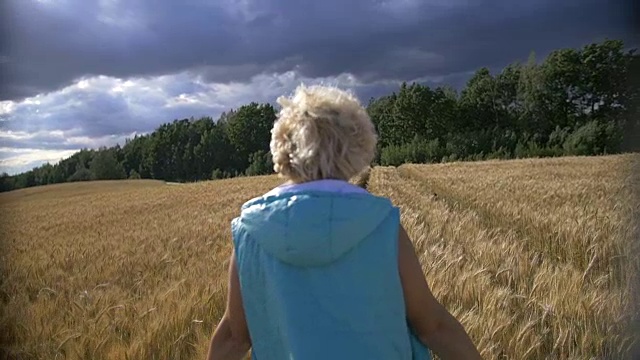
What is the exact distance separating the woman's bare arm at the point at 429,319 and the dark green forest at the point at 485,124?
537 mm

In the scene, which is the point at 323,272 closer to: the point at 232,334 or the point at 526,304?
the point at 232,334

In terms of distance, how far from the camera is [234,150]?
2.15m

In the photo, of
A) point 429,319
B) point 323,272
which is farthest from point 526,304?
point 323,272

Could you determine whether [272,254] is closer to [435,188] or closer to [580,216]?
[580,216]

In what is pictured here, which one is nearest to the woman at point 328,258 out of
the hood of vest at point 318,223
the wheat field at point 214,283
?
the hood of vest at point 318,223

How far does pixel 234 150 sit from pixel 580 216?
8.82 ft

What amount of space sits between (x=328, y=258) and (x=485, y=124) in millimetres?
2379

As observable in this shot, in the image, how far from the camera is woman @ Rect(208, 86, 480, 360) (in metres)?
1.17

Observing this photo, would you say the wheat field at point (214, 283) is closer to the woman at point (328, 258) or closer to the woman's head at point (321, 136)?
the woman at point (328, 258)

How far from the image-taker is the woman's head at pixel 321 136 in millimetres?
1247

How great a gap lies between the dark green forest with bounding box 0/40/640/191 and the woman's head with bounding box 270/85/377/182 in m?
0.58

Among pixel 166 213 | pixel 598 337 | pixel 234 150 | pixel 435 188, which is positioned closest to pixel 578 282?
pixel 598 337

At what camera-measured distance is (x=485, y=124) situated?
327cm

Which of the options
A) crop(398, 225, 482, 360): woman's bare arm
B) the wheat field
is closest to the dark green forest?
the wheat field
